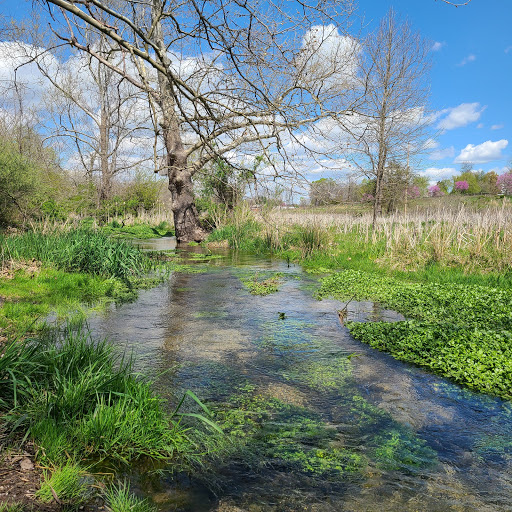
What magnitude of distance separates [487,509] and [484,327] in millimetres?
3206

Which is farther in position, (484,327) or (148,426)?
(484,327)

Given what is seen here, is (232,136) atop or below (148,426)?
atop

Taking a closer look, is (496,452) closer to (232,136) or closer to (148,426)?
(148,426)

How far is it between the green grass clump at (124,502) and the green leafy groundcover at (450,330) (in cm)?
299

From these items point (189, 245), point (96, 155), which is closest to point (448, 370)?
point (189, 245)

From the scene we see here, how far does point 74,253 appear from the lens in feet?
27.1

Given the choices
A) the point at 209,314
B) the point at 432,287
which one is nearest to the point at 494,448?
the point at 209,314

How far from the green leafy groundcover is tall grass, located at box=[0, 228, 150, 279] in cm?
437

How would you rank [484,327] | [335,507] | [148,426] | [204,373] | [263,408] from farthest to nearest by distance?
[484,327]
[204,373]
[263,408]
[148,426]
[335,507]

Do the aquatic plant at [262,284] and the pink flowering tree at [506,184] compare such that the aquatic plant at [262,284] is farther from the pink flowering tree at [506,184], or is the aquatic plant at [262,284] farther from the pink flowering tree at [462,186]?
the pink flowering tree at [462,186]

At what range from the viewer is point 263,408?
320 centimetres

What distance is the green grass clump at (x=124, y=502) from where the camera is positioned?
199cm

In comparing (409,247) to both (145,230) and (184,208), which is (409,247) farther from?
(145,230)

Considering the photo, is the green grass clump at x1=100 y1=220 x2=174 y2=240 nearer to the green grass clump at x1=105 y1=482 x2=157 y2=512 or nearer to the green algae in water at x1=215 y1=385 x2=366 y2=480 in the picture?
the green algae in water at x1=215 y1=385 x2=366 y2=480
